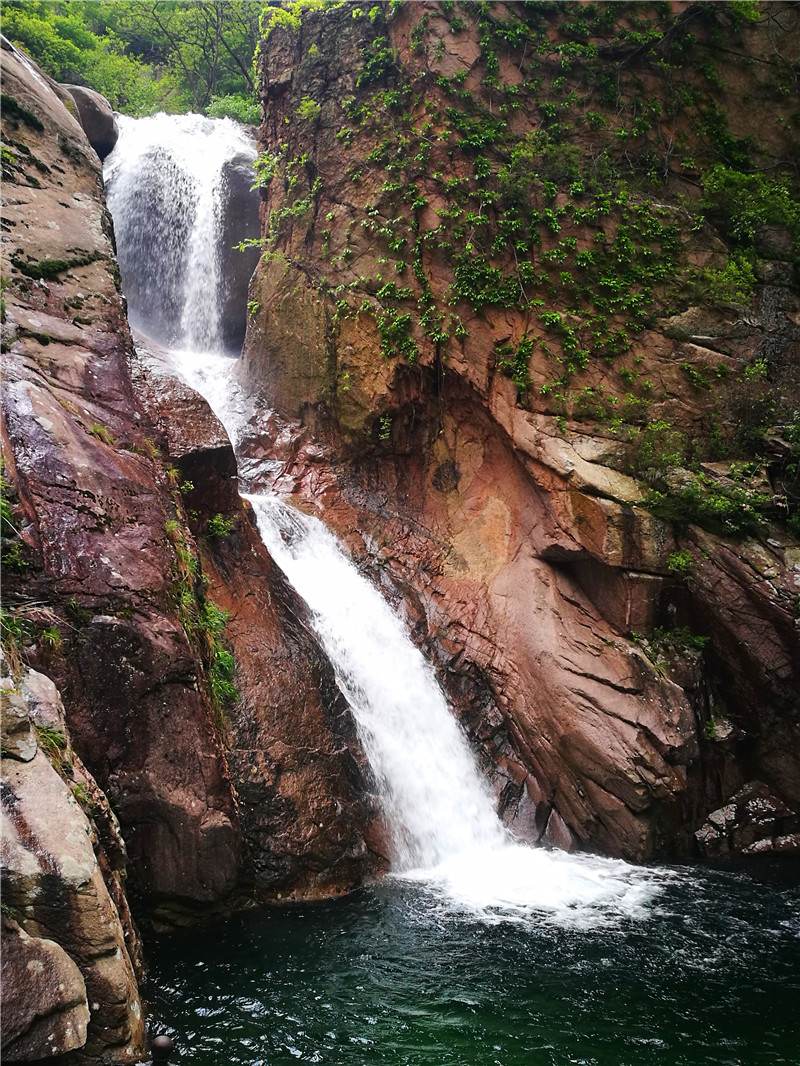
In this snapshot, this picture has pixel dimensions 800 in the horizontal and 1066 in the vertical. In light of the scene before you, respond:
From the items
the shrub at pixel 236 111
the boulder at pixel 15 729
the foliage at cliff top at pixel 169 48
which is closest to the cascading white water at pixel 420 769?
the boulder at pixel 15 729

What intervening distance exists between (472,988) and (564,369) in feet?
31.0

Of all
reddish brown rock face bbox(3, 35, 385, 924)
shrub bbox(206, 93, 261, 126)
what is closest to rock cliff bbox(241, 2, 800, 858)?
reddish brown rock face bbox(3, 35, 385, 924)

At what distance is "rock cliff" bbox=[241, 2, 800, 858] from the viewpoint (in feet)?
33.9

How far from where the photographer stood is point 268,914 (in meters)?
7.10

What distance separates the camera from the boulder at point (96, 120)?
19.4m

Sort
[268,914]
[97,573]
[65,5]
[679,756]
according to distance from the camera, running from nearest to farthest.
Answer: [97,573]
[268,914]
[679,756]
[65,5]

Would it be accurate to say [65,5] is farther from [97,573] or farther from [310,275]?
[97,573]

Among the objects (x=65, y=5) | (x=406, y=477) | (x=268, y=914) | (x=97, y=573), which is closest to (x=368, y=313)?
(x=406, y=477)

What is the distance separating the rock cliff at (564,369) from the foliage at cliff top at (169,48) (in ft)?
47.2

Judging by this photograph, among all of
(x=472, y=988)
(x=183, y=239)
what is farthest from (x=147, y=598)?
(x=183, y=239)

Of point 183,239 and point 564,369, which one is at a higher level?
point 183,239

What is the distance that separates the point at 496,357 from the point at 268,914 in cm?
939

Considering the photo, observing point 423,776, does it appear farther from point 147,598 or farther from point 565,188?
point 565,188

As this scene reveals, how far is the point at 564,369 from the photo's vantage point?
1221 centimetres
